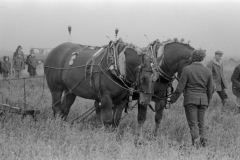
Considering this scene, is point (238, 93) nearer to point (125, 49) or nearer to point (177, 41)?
point (177, 41)

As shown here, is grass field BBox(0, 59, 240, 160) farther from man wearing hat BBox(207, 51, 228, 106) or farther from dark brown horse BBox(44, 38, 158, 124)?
man wearing hat BBox(207, 51, 228, 106)

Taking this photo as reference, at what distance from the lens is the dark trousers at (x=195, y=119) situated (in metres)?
4.70

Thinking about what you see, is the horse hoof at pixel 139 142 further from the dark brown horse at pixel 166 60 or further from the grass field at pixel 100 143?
the dark brown horse at pixel 166 60

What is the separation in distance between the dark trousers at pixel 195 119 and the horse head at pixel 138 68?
2.06 feet

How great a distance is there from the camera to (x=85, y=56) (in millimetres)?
6168

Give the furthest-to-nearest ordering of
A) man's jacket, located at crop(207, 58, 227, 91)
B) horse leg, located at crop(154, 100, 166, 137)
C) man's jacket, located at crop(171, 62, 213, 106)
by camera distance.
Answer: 1. man's jacket, located at crop(207, 58, 227, 91)
2. horse leg, located at crop(154, 100, 166, 137)
3. man's jacket, located at crop(171, 62, 213, 106)

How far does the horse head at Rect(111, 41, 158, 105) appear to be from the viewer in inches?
194

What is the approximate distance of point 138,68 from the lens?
5.05 m

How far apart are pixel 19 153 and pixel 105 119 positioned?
1737 millimetres

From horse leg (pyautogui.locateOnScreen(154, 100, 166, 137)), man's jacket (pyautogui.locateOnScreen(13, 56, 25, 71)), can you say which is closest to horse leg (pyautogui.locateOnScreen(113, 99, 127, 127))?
horse leg (pyautogui.locateOnScreen(154, 100, 166, 137))

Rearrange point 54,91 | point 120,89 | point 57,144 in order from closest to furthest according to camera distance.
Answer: point 57,144 → point 120,89 → point 54,91

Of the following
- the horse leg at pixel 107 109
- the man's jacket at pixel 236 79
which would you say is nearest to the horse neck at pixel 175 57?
the horse leg at pixel 107 109

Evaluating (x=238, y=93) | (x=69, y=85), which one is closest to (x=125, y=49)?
(x=69, y=85)

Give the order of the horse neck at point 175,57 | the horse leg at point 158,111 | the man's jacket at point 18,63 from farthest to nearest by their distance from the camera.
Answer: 1. the man's jacket at point 18,63
2. the horse leg at point 158,111
3. the horse neck at point 175,57
